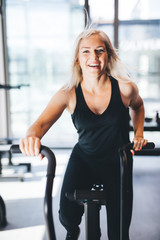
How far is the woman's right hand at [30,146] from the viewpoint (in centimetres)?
86

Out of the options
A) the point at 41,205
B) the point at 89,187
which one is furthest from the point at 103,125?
the point at 41,205

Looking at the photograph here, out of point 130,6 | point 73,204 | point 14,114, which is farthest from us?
point 14,114

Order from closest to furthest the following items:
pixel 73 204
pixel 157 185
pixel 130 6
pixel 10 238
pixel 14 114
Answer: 1. pixel 73 204
2. pixel 10 238
3. pixel 157 185
4. pixel 130 6
5. pixel 14 114

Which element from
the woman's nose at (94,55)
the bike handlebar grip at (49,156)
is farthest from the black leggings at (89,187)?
the woman's nose at (94,55)

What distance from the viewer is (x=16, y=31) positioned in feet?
15.2

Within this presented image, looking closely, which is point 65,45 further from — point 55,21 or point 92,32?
point 92,32

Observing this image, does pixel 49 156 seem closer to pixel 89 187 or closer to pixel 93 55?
pixel 89 187

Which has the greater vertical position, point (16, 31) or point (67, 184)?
point (16, 31)

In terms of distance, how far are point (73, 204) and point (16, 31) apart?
14.3 ft

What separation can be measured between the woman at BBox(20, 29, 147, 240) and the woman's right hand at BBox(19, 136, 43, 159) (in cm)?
21

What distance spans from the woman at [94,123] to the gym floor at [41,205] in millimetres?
866

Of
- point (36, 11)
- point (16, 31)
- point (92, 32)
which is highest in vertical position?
point (36, 11)

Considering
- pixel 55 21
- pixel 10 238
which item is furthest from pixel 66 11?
pixel 10 238

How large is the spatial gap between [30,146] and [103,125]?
446 millimetres
